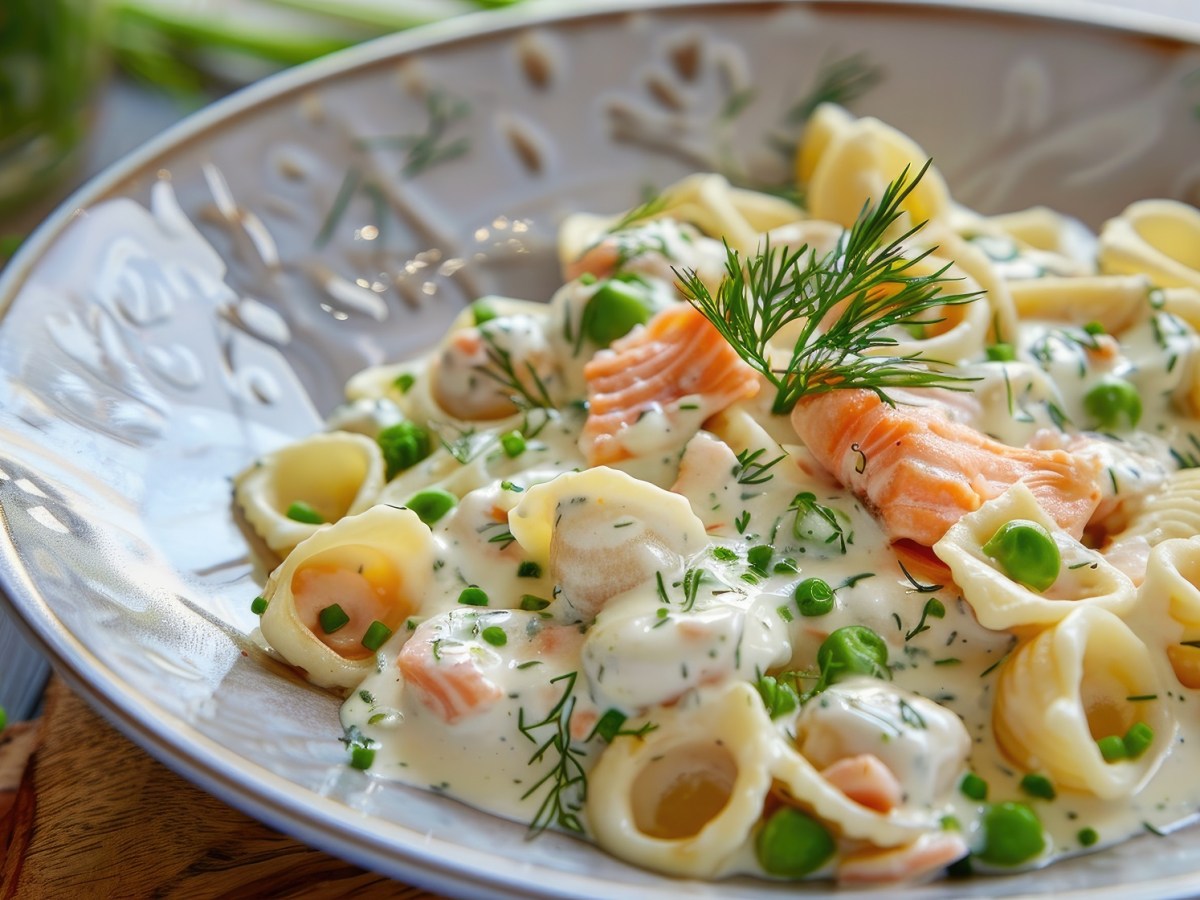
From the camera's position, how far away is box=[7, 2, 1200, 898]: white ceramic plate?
→ 2846 mm

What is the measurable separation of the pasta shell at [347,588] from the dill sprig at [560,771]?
0.54 meters

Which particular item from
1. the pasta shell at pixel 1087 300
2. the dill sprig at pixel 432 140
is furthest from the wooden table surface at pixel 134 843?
the pasta shell at pixel 1087 300

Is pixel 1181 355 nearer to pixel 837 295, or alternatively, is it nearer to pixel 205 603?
pixel 837 295

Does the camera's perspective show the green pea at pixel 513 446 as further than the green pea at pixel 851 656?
Yes

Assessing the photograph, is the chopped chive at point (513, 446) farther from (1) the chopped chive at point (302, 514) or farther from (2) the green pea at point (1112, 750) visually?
(2) the green pea at point (1112, 750)

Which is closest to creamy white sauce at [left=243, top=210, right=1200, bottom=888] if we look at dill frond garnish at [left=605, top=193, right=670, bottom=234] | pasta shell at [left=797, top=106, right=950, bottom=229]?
pasta shell at [left=797, top=106, right=950, bottom=229]

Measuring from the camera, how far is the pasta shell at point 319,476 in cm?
387

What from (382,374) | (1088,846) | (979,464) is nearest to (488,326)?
(382,374)

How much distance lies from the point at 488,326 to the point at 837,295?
109 cm

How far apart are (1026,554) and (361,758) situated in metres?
1.56

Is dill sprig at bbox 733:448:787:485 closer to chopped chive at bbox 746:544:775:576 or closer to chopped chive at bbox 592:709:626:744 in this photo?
chopped chive at bbox 746:544:775:576

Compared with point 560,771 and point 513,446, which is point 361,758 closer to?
point 560,771

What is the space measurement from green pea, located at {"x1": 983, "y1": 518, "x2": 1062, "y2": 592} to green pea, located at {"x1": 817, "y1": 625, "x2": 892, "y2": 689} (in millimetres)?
344

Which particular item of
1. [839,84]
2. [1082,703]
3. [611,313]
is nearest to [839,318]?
[611,313]
